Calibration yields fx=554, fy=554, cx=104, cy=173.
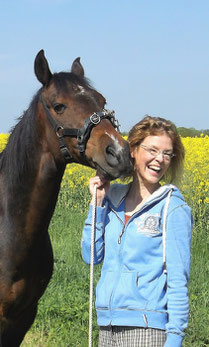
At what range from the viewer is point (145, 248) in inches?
106

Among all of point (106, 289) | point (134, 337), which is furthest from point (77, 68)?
point (134, 337)

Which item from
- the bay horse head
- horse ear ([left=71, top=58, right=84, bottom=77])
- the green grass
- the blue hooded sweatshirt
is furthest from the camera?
the green grass

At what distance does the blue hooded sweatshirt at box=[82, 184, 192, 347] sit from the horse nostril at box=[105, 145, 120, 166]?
0.82 ft

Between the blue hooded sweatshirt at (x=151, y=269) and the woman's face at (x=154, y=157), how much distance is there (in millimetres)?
114

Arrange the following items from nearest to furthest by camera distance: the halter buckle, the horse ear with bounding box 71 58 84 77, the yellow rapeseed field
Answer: the halter buckle, the horse ear with bounding box 71 58 84 77, the yellow rapeseed field

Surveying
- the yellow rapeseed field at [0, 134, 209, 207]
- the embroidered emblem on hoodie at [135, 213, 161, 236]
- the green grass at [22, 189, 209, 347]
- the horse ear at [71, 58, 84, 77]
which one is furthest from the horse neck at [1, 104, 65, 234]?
the yellow rapeseed field at [0, 134, 209, 207]

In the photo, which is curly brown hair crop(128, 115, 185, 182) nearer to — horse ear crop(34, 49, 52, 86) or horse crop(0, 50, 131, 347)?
horse crop(0, 50, 131, 347)

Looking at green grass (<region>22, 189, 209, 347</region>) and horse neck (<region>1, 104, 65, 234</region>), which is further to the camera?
green grass (<region>22, 189, 209, 347</region>)

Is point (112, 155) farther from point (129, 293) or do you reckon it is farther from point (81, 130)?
point (129, 293)

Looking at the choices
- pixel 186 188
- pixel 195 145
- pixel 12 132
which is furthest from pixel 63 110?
pixel 195 145

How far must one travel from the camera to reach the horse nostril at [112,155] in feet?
9.25

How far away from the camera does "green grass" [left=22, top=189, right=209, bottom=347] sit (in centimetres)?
458

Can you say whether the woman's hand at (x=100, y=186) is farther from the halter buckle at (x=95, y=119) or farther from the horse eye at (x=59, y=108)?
the horse eye at (x=59, y=108)

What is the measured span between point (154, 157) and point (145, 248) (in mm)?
466
